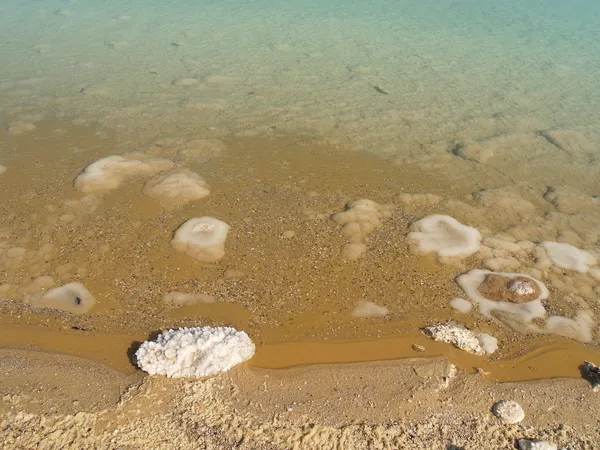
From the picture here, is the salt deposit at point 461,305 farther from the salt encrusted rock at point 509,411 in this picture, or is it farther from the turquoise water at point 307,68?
the turquoise water at point 307,68

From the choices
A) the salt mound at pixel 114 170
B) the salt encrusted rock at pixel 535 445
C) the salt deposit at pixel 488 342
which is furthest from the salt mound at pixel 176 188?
the salt encrusted rock at pixel 535 445

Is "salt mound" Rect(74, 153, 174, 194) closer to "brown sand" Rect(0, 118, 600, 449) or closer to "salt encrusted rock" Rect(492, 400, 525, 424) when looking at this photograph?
"brown sand" Rect(0, 118, 600, 449)

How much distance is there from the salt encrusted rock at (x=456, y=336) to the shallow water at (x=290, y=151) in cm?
16

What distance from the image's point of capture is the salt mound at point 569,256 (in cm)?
523

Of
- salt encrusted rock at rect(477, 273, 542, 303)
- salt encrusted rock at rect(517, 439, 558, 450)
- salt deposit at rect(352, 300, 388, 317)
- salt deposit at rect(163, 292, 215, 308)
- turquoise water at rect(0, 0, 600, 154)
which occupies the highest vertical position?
salt encrusted rock at rect(517, 439, 558, 450)

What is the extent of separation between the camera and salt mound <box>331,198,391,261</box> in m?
5.34

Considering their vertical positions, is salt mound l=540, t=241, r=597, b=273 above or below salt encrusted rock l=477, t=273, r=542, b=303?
below

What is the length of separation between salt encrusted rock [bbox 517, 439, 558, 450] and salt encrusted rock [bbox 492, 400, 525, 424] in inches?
7.1

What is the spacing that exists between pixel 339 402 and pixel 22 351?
8.73 feet

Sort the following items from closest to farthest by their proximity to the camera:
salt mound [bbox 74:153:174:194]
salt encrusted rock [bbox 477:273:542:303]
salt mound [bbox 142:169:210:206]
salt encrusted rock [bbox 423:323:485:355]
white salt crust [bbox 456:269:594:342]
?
salt encrusted rock [bbox 423:323:485:355], white salt crust [bbox 456:269:594:342], salt encrusted rock [bbox 477:273:542:303], salt mound [bbox 142:169:210:206], salt mound [bbox 74:153:174:194]

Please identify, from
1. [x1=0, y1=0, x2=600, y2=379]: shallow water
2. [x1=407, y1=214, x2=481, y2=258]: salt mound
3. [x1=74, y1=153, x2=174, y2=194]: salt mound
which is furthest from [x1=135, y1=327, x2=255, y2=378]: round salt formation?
[x1=74, y1=153, x2=174, y2=194]: salt mound

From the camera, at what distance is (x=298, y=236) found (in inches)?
218

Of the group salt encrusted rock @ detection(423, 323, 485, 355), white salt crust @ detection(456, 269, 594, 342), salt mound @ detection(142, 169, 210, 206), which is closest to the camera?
salt encrusted rock @ detection(423, 323, 485, 355)

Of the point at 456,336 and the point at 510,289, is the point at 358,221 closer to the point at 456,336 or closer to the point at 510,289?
the point at 510,289
